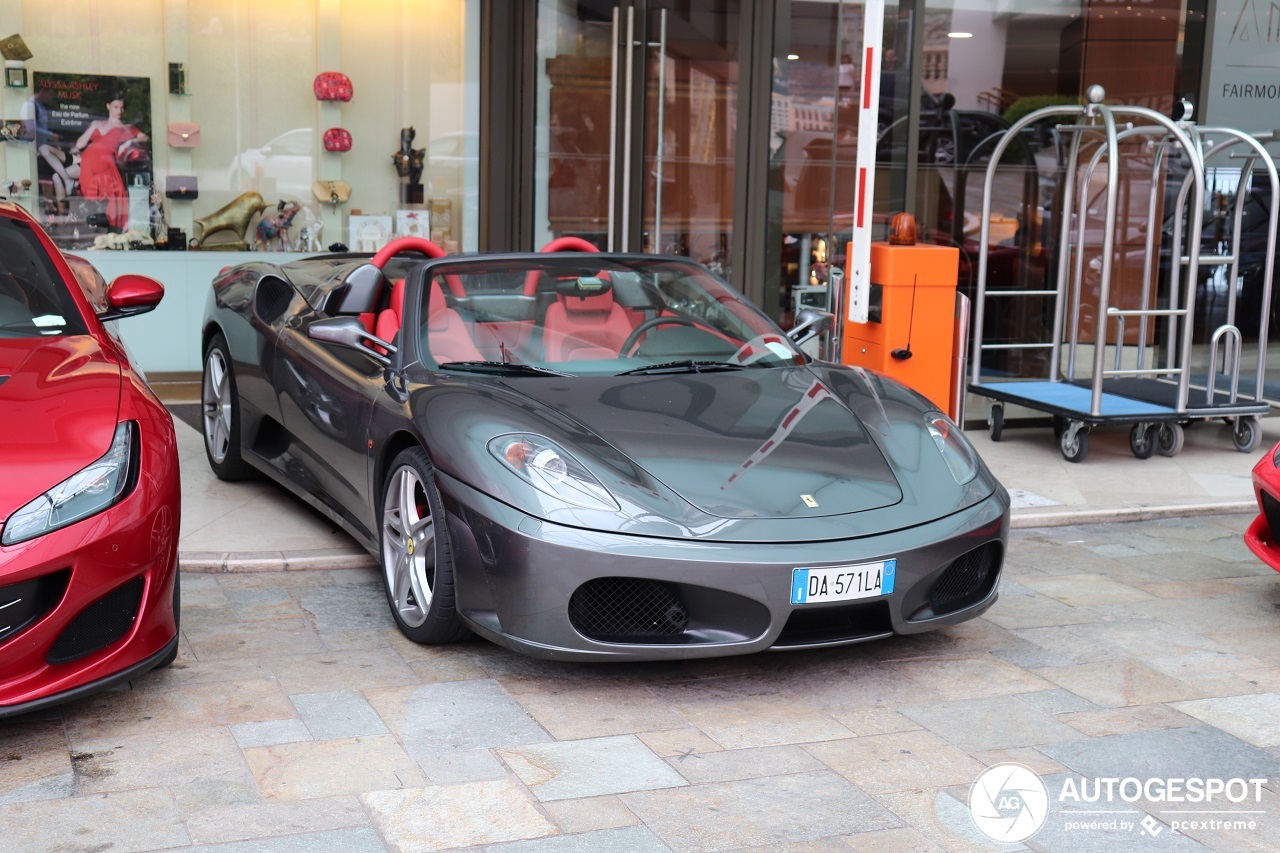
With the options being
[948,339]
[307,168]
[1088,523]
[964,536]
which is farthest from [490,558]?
[307,168]

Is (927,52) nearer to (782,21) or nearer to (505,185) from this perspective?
(782,21)

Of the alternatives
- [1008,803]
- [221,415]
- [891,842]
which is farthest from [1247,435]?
[891,842]

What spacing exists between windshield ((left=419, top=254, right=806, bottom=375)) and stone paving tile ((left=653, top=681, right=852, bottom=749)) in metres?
1.22

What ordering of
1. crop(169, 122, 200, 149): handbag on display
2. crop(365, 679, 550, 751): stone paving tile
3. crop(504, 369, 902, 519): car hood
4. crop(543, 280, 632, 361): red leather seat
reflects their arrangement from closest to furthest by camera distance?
1. crop(365, 679, 550, 751): stone paving tile
2. crop(504, 369, 902, 519): car hood
3. crop(543, 280, 632, 361): red leather seat
4. crop(169, 122, 200, 149): handbag on display

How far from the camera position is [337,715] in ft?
11.9

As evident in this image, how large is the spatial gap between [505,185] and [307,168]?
1521mm

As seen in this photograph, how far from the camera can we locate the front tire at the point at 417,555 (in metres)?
4.00

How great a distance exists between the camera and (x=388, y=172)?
10.5 meters

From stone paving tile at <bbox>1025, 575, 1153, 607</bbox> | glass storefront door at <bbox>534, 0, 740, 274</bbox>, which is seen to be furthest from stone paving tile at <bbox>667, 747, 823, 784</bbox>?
glass storefront door at <bbox>534, 0, 740, 274</bbox>

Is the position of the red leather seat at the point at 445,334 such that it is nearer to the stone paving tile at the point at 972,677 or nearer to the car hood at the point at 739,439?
the car hood at the point at 739,439

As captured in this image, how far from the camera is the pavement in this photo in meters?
3.00

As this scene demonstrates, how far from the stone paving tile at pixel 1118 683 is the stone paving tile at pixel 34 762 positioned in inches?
108

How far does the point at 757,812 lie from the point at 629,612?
2.58ft

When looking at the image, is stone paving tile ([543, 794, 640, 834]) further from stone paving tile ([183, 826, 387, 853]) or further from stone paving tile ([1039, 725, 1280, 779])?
stone paving tile ([1039, 725, 1280, 779])
